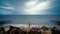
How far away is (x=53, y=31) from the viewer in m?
1.41

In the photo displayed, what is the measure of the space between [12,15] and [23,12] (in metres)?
0.17

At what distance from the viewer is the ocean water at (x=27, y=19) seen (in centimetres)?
142

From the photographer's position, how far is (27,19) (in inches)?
56.8

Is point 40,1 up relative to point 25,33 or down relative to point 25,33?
up

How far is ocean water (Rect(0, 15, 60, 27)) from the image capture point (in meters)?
1.42

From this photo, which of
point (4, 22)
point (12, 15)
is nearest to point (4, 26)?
point (4, 22)

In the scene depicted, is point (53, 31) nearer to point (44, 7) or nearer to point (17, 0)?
point (44, 7)

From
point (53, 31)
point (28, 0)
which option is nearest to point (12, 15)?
point (28, 0)

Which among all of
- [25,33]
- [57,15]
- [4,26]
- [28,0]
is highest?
[28,0]

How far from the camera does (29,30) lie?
1.44m

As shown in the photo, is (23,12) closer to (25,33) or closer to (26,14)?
(26,14)

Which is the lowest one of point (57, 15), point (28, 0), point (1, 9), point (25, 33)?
point (25, 33)

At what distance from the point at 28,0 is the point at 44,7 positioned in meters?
0.25

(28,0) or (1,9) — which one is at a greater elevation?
(28,0)
